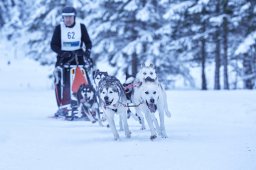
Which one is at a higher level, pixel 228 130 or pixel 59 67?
pixel 59 67

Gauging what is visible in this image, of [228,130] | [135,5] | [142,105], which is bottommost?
[228,130]

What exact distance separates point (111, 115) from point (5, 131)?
75.0 inches

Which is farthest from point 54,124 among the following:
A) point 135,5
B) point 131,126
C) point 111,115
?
point 135,5

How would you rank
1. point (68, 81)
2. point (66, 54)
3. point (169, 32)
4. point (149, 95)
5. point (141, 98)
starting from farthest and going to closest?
point (169, 32) < point (68, 81) < point (66, 54) < point (141, 98) < point (149, 95)

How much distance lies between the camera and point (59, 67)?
1060cm

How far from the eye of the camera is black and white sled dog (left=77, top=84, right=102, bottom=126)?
9.84 meters

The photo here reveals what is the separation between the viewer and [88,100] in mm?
9922

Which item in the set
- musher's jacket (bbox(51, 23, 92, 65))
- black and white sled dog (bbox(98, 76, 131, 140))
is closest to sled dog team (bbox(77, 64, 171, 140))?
black and white sled dog (bbox(98, 76, 131, 140))

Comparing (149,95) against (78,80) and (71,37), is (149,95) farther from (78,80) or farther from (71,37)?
(71,37)

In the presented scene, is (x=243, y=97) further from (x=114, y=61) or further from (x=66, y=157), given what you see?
(x=114, y=61)

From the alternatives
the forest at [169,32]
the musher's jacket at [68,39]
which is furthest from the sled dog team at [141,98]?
the forest at [169,32]

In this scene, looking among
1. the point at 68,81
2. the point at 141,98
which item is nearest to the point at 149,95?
the point at 141,98

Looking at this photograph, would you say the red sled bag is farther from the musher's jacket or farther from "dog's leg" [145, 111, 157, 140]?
"dog's leg" [145, 111, 157, 140]

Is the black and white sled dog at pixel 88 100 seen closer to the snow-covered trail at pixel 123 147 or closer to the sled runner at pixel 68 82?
the snow-covered trail at pixel 123 147
